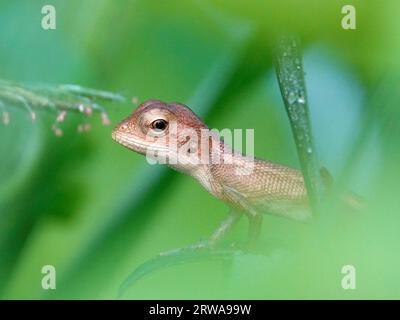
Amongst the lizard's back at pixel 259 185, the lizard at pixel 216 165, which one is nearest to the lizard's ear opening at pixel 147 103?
the lizard at pixel 216 165

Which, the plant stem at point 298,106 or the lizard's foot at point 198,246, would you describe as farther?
the lizard's foot at point 198,246

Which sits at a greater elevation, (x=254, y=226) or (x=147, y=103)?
(x=147, y=103)

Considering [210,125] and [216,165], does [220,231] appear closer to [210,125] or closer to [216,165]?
[216,165]

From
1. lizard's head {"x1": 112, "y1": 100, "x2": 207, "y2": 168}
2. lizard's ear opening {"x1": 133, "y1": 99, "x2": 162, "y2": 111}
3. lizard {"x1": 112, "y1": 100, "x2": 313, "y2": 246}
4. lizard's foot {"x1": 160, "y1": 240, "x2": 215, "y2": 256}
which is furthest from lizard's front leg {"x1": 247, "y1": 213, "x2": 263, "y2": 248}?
lizard's ear opening {"x1": 133, "y1": 99, "x2": 162, "y2": 111}

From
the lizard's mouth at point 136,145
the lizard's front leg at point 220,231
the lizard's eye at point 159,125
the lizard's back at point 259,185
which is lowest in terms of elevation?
the lizard's front leg at point 220,231

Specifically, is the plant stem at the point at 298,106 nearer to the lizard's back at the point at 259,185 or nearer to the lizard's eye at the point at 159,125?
the lizard's back at the point at 259,185

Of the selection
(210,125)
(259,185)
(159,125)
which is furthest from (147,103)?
(259,185)
